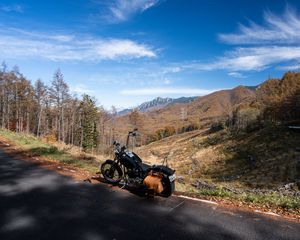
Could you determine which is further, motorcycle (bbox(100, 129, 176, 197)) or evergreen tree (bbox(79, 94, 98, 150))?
evergreen tree (bbox(79, 94, 98, 150))

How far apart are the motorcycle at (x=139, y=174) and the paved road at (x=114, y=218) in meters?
0.35

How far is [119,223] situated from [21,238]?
189cm

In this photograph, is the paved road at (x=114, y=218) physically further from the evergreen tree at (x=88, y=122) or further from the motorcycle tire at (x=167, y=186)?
the evergreen tree at (x=88, y=122)

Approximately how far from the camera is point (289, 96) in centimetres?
5659

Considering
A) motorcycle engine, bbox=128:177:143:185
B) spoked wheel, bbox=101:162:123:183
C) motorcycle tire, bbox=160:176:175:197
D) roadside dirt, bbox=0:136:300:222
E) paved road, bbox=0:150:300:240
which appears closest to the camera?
paved road, bbox=0:150:300:240

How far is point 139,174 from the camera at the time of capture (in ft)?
25.3

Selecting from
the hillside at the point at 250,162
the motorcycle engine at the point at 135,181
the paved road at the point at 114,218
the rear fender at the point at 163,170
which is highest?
the rear fender at the point at 163,170

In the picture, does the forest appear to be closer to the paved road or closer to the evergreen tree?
the evergreen tree

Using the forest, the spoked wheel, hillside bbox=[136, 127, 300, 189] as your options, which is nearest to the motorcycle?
the spoked wheel

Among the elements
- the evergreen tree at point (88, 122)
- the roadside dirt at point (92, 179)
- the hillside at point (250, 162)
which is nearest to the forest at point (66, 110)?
the evergreen tree at point (88, 122)

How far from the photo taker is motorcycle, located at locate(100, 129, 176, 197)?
→ 6.95 meters

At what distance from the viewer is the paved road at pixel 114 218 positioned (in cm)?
484

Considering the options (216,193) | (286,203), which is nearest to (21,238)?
(216,193)

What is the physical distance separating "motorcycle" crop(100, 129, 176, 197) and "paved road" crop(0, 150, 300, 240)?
348mm
